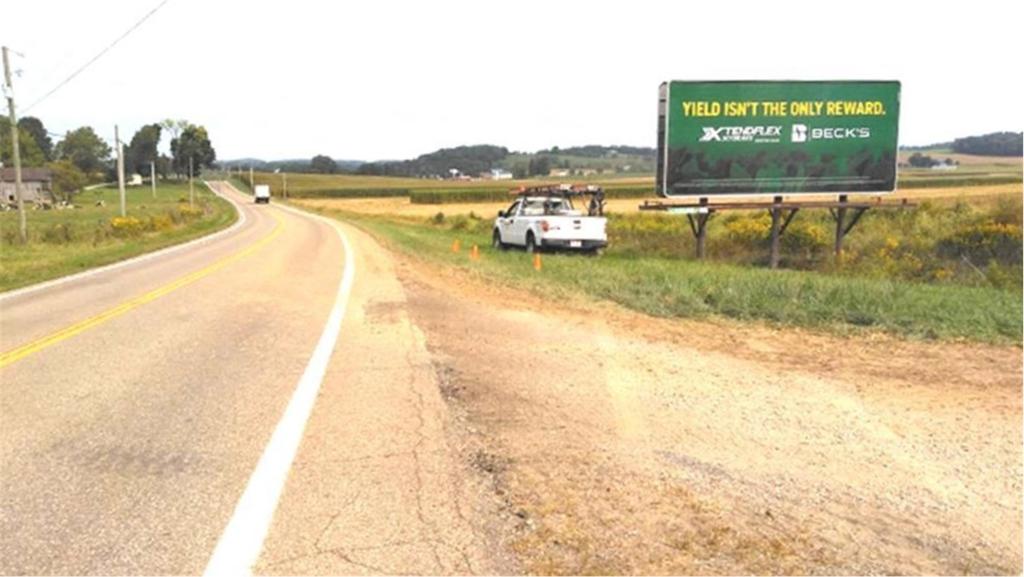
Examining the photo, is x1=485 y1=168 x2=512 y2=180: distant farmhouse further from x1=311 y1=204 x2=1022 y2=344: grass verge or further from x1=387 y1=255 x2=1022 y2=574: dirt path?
x1=387 y1=255 x2=1022 y2=574: dirt path

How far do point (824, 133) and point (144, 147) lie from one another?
578ft

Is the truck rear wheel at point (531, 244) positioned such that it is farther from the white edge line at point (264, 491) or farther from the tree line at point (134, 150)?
the tree line at point (134, 150)

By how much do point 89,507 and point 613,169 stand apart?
5553 inches

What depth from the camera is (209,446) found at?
5031 mm

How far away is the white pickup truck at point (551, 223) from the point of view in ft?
68.1

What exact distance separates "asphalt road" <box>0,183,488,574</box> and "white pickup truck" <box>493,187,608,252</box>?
35.2ft

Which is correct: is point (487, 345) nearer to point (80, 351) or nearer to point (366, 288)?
point (80, 351)

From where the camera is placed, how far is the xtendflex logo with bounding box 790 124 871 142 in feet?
71.9

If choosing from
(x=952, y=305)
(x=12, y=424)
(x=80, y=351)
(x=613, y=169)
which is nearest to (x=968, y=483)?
(x=12, y=424)

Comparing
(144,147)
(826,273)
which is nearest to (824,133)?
(826,273)

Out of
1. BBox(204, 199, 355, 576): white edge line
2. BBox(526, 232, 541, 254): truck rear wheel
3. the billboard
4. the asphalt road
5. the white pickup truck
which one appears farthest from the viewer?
the billboard

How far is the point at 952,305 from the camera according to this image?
10.8 m

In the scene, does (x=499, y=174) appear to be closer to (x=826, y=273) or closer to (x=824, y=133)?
(x=824, y=133)

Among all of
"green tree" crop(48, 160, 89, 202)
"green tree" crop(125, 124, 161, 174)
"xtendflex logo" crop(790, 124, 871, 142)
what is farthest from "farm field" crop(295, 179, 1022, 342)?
"green tree" crop(125, 124, 161, 174)
